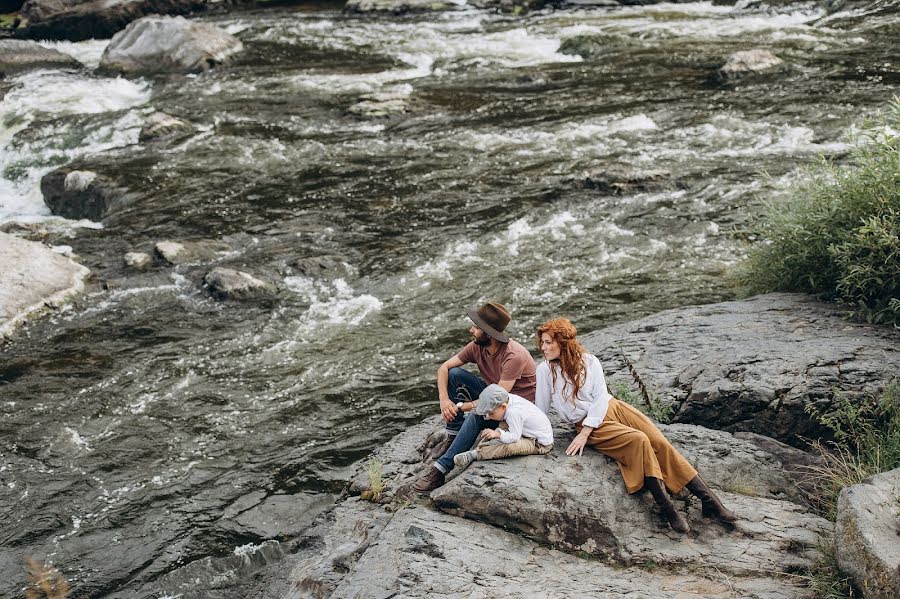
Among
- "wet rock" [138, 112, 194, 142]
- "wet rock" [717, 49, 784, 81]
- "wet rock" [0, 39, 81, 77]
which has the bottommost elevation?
"wet rock" [138, 112, 194, 142]

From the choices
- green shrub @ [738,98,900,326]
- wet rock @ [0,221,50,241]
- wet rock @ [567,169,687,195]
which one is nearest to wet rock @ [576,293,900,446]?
green shrub @ [738,98,900,326]

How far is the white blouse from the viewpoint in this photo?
7.72 meters

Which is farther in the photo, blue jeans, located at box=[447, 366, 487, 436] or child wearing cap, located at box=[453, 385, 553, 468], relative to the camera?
blue jeans, located at box=[447, 366, 487, 436]

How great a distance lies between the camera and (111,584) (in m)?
9.02

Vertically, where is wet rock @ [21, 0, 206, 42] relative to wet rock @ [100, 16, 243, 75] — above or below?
above

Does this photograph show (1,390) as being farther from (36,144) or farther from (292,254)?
(36,144)

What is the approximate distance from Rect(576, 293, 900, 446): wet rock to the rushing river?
100 inches

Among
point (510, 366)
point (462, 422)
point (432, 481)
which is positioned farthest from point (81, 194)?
point (432, 481)

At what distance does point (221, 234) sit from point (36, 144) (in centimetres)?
851

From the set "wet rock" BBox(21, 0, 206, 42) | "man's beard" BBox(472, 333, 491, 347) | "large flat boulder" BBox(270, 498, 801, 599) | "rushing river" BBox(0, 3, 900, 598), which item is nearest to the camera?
"large flat boulder" BBox(270, 498, 801, 599)

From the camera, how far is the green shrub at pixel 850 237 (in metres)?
9.53

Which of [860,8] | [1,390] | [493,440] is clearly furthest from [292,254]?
[860,8]

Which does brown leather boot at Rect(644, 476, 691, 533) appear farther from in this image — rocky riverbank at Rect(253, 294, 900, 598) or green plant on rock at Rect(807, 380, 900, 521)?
green plant on rock at Rect(807, 380, 900, 521)

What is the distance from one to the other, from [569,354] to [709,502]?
174 cm
